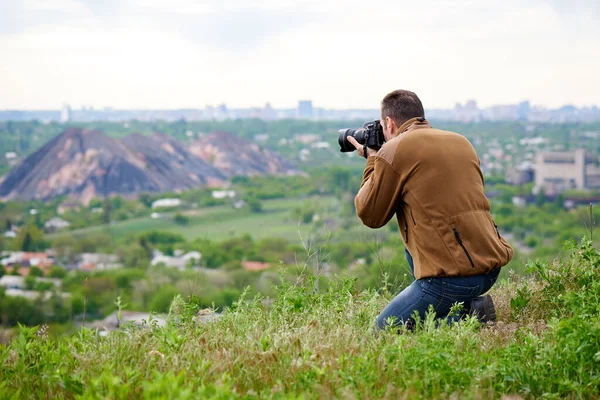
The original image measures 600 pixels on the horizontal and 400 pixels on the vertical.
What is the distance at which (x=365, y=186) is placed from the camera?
10.5 feet

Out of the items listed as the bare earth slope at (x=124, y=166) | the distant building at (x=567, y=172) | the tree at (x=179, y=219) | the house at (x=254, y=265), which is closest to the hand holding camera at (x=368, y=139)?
the house at (x=254, y=265)

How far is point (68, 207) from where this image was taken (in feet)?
293

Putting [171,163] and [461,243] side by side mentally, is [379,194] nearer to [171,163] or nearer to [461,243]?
[461,243]

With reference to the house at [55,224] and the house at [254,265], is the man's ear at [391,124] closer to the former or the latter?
the house at [254,265]

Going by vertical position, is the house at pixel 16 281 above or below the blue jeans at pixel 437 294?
below

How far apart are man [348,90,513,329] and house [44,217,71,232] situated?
80145 millimetres

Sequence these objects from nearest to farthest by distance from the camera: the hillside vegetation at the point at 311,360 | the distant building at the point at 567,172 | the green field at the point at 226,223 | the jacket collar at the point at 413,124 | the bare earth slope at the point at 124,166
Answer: the hillside vegetation at the point at 311,360
the jacket collar at the point at 413,124
the green field at the point at 226,223
the distant building at the point at 567,172
the bare earth slope at the point at 124,166

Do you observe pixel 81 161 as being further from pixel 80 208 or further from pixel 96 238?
pixel 96 238

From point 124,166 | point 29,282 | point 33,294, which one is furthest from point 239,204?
point 33,294

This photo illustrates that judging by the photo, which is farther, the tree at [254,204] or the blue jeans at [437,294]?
the tree at [254,204]

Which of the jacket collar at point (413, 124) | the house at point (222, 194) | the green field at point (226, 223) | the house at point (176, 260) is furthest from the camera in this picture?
the house at point (222, 194)

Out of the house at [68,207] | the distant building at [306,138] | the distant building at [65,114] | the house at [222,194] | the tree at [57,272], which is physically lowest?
the tree at [57,272]

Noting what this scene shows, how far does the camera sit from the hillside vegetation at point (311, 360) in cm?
207

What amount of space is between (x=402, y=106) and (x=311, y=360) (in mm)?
1432
